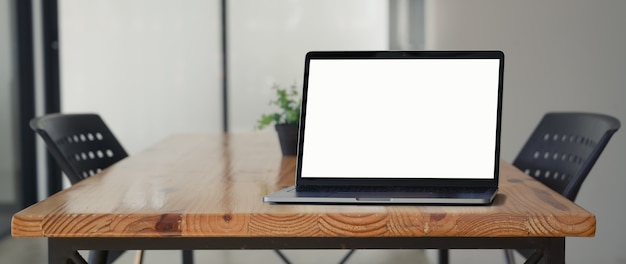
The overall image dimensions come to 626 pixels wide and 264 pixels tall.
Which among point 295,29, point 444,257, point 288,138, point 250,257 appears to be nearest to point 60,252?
point 288,138

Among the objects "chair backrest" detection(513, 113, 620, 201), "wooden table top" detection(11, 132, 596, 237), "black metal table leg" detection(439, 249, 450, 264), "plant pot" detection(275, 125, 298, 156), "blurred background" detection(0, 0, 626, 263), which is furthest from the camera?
"blurred background" detection(0, 0, 626, 263)

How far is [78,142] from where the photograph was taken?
8.77 feet

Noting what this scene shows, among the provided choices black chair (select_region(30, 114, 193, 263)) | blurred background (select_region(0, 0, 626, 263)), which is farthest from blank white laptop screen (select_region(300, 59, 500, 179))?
blurred background (select_region(0, 0, 626, 263))

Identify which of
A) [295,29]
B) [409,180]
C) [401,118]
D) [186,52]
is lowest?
[409,180]

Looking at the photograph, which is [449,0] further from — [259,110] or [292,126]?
[292,126]

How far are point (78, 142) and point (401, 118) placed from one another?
1.36 m

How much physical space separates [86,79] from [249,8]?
122 centimetres

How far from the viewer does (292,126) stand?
2602mm

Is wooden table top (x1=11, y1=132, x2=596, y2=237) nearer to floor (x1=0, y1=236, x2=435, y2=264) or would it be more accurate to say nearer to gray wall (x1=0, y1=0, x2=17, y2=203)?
floor (x1=0, y1=236, x2=435, y2=264)

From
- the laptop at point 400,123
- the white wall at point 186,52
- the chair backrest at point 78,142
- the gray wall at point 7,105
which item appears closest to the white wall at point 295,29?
the white wall at point 186,52

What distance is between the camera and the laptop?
1598mm

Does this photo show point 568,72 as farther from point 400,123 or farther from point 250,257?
point 400,123

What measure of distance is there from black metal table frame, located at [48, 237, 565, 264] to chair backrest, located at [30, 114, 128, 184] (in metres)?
1.01

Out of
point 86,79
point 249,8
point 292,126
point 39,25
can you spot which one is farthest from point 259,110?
point 292,126
